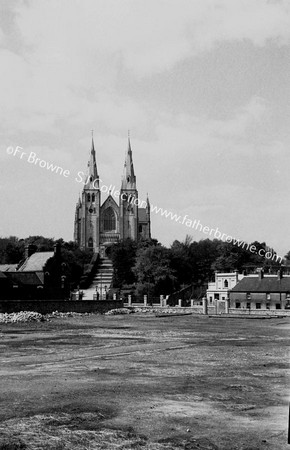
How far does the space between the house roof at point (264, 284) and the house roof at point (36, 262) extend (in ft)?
87.1

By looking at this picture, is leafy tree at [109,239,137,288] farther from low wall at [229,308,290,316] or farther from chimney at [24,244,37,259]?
low wall at [229,308,290,316]

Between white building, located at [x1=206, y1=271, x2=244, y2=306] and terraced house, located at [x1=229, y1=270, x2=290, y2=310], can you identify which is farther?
white building, located at [x1=206, y1=271, x2=244, y2=306]

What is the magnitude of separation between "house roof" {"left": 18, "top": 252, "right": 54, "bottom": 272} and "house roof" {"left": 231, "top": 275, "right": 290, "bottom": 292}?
26.5m

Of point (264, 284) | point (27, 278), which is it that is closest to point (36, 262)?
point (27, 278)

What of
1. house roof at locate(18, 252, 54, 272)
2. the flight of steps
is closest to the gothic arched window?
the flight of steps

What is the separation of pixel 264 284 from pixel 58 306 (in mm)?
28094

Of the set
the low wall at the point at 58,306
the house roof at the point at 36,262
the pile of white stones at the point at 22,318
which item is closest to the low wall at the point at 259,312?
the low wall at the point at 58,306

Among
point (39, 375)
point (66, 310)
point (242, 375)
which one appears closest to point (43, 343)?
point (39, 375)

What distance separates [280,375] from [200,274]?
98642mm

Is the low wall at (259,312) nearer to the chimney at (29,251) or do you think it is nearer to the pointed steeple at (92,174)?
the chimney at (29,251)

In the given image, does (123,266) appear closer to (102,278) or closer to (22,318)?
(102,278)

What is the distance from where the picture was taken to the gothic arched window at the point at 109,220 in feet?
536

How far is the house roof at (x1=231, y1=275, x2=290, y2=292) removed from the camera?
71.4 metres

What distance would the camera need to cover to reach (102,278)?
123438 mm
